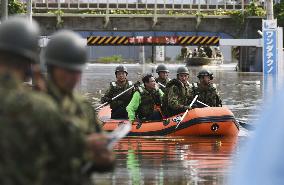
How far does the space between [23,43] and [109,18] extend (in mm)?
63676

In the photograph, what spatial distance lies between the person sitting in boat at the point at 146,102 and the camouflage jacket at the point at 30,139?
15319 mm

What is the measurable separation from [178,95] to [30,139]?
16380 millimetres

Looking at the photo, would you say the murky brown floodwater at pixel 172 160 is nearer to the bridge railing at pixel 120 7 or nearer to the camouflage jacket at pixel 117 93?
the camouflage jacket at pixel 117 93

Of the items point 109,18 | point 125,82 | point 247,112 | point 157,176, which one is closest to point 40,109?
point 157,176

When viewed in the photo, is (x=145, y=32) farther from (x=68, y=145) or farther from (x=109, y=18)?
(x=68, y=145)

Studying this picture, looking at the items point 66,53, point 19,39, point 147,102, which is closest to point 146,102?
point 147,102

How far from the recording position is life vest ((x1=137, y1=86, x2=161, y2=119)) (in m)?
21.0

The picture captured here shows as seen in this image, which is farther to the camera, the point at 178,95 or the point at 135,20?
the point at 135,20

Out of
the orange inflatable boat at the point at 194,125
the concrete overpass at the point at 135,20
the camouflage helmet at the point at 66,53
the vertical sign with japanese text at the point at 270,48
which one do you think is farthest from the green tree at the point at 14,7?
the camouflage helmet at the point at 66,53

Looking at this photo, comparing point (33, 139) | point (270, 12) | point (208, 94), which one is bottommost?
point (208, 94)

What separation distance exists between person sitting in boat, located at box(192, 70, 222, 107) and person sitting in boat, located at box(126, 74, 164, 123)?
2.61 feet

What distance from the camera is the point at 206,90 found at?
21.7 m

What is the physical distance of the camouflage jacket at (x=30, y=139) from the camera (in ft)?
16.1

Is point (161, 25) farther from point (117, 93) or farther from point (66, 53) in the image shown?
point (66, 53)
